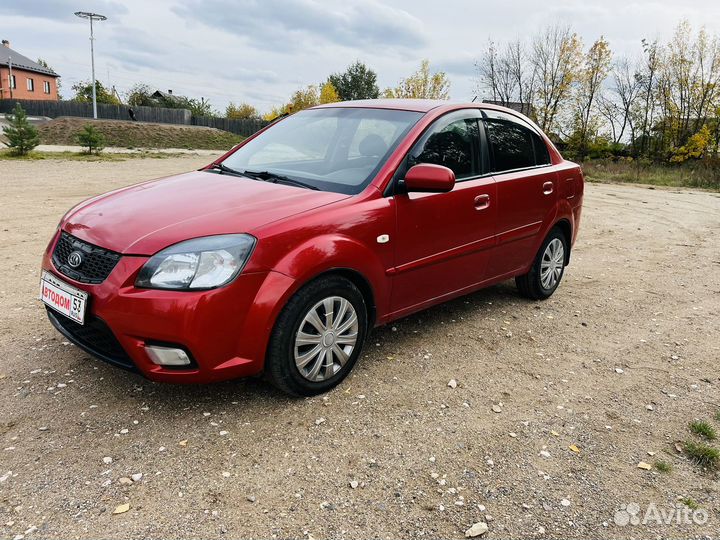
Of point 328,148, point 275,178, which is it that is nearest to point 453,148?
point 328,148

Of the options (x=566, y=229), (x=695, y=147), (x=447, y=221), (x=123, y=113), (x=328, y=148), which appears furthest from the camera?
(x=123, y=113)

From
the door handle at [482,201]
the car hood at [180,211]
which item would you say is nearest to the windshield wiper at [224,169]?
the car hood at [180,211]

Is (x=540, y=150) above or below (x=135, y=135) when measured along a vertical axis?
below

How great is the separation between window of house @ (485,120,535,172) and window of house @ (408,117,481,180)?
0.75 feet

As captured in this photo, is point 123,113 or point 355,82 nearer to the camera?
point 123,113

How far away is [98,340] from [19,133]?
61.2 ft

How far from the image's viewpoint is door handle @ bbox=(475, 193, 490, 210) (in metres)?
4.12

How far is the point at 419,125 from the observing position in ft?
12.5

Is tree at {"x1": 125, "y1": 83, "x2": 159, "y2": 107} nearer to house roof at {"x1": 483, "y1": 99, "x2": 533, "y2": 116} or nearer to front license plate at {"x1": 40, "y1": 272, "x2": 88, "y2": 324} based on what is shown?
house roof at {"x1": 483, "y1": 99, "x2": 533, "y2": 116}

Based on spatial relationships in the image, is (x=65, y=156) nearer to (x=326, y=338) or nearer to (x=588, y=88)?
(x=326, y=338)

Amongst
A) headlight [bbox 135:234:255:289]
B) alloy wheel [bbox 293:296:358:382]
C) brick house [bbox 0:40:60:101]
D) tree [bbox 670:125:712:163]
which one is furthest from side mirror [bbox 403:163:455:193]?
brick house [bbox 0:40:60:101]

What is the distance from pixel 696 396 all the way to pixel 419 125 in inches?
98.4

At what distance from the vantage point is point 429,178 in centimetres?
341

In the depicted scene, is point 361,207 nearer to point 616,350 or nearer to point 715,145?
point 616,350
